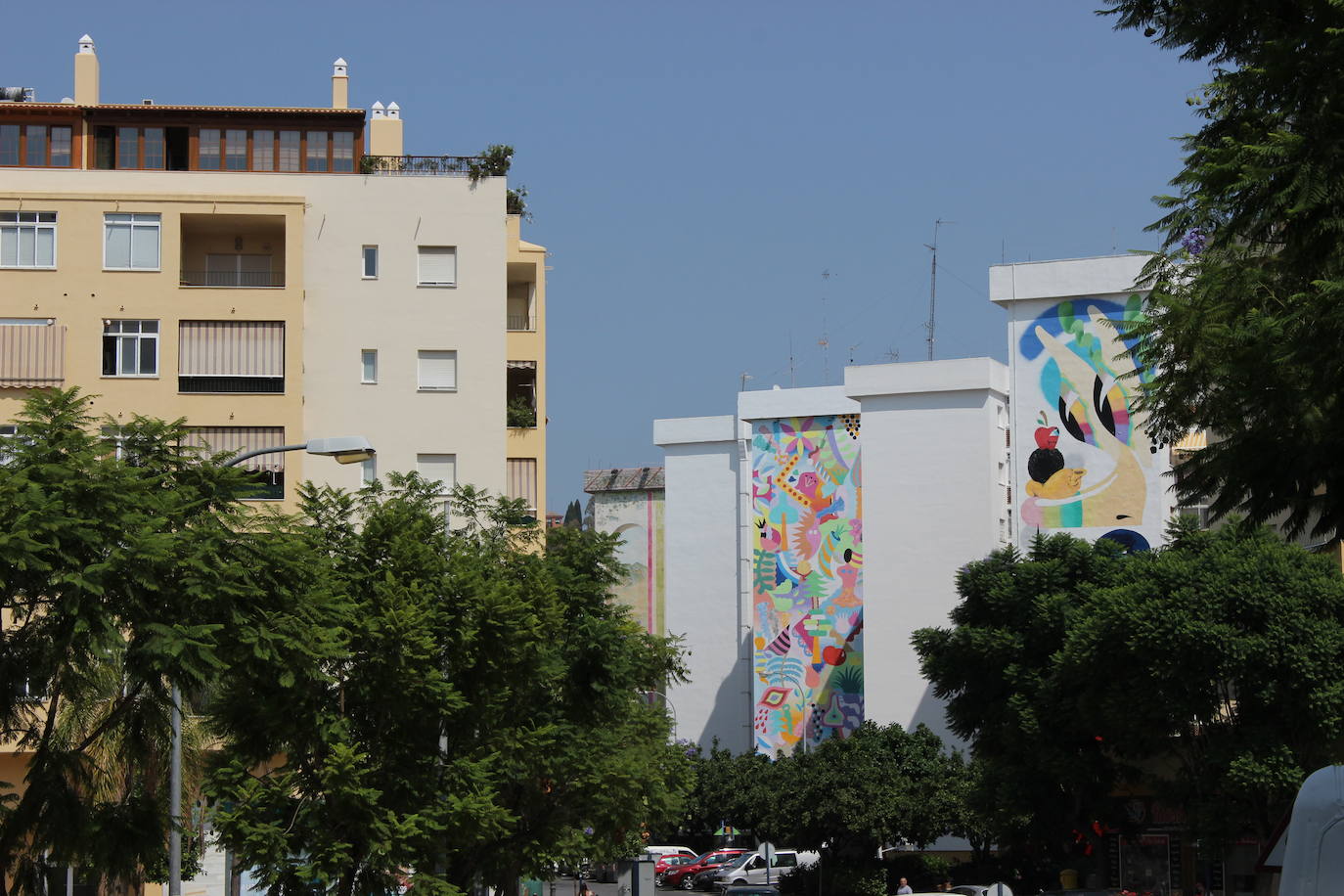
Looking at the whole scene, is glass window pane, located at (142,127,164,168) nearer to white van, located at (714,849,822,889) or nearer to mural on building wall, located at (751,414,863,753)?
white van, located at (714,849,822,889)

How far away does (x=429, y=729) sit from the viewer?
26.5 meters

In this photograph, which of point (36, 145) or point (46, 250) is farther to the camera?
point (36, 145)

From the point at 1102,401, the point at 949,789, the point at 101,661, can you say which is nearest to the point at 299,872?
the point at 101,661

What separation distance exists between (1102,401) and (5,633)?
70738 mm

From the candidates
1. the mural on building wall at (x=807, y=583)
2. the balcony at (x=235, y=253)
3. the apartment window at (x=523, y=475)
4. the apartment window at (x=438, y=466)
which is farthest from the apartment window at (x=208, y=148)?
the mural on building wall at (x=807, y=583)

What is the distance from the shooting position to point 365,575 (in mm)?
26719

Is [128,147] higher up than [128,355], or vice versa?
[128,147]

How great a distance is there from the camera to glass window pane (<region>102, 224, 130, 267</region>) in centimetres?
4566

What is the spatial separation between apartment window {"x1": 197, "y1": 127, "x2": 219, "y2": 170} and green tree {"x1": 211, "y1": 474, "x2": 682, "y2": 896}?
2069 centimetres

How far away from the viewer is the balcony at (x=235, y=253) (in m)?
47.1

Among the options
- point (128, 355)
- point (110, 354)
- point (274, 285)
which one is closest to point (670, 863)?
point (274, 285)

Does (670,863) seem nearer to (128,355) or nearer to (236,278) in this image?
(236,278)

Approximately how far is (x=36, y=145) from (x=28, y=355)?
22.7ft

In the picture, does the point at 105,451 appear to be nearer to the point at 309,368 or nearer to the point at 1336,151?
the point at 1336,151
